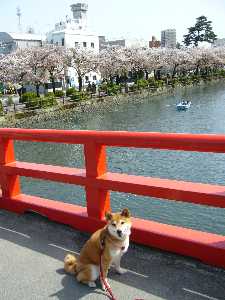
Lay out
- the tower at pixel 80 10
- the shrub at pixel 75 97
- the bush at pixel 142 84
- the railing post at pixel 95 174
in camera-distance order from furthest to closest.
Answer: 1. the tower at pixel 80 10
2. the bush at pixel 142 84
3. the shrub at pixel 75 97
4. the railing post at pixel 95 174

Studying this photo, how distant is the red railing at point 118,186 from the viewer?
3.89 metres

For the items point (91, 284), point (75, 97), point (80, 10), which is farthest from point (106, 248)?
point (80, 10)

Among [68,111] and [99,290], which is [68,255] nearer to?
[99,290]

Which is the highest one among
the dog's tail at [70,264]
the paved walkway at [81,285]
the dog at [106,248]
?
the dog at [106,248]

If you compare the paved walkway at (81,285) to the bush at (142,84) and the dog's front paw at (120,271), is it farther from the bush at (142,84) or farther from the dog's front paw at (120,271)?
the bush at (142,84)

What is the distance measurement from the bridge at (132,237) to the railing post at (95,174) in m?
0.01

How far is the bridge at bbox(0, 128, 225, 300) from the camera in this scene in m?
3.73

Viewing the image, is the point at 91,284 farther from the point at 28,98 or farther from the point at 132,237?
the point at 28,98

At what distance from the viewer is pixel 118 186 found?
4.39m

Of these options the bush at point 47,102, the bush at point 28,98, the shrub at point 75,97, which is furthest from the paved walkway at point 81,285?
the shrub at point 75,97

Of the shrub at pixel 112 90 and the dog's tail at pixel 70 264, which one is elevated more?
the shrub at pixel 112 90

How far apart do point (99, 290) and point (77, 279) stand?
263 millimetres

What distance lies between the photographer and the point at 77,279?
12.8ft

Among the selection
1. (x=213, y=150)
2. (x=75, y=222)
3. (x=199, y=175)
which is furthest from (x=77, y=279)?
(x=199, y=175)
